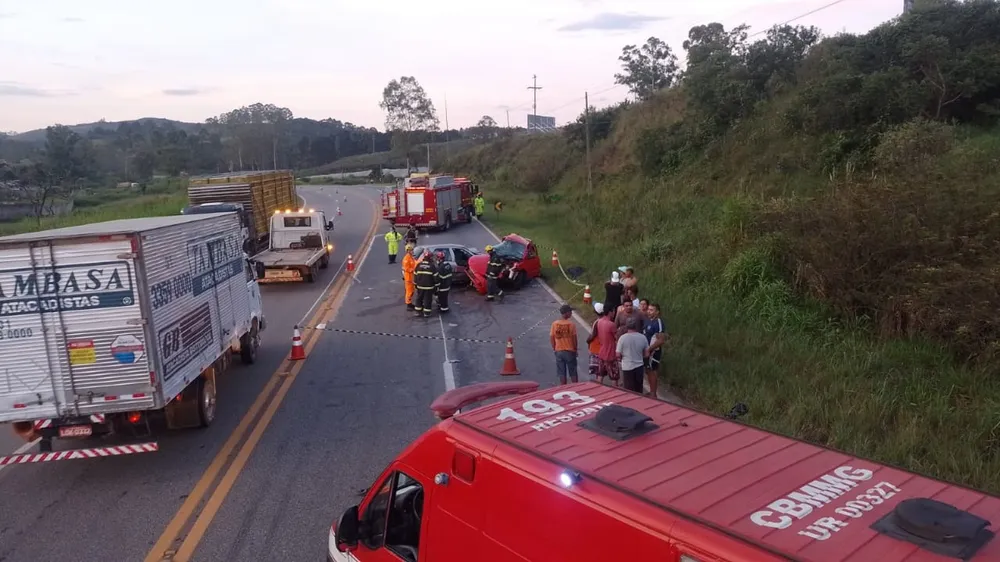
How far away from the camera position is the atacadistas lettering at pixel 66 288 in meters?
7.33

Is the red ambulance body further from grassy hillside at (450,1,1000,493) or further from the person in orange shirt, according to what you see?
the person in orange shirt

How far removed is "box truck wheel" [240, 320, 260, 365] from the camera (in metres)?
11.9

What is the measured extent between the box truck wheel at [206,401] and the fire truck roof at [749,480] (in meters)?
5.69

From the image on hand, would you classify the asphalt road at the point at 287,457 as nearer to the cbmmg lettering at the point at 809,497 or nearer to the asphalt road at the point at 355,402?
the asphalt road at the point at 355,402

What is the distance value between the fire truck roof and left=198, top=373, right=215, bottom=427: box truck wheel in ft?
18.7

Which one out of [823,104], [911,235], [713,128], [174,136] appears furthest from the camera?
[174,136]

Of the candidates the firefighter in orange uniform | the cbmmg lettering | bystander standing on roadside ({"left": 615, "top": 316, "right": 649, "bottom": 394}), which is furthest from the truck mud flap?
the firefighter in orange uniform

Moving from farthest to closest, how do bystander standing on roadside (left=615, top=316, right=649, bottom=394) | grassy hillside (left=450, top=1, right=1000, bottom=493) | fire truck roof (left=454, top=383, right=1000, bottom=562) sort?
1. bystander standing on roadside (left=615, top=316, right=649, bottom=394)
2. grassy hillside (left=450, top=1, right=1000, bottom=493)
3. fire truck roof (left=454, top=383, right=1000, bottom=562)

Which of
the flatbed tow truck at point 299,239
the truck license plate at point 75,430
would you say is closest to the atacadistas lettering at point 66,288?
the truck license plate at point 75,430

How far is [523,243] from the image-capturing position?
65.4ft

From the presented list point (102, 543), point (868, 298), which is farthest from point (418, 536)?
point (868, 298)

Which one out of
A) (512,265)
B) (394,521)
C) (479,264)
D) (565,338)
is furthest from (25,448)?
(512,265)

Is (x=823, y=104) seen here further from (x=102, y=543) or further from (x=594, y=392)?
(x=102, y=543)

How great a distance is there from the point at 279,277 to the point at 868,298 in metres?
14.5
